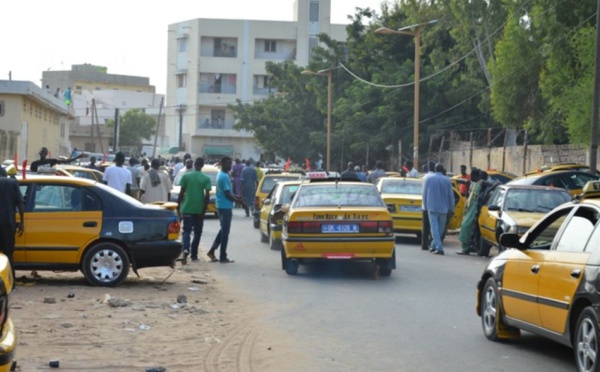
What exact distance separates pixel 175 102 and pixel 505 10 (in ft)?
180

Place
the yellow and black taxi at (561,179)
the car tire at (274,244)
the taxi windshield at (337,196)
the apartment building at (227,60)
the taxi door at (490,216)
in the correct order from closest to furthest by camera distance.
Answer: the taxi windshield at (337,196), the taxi door at (490,216), the car tire at (274,244), the yellow and black taxi at (561,179), the apartment building at (227,60)

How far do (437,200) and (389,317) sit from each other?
9177 millimetres

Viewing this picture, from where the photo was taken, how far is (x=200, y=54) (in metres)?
93.3

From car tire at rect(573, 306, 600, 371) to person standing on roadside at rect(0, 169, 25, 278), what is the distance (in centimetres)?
724

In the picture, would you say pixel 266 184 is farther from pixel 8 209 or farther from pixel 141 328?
pixel 141 328

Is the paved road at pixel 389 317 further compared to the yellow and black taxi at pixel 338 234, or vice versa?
the yellow and black taxi at pixel 338 234

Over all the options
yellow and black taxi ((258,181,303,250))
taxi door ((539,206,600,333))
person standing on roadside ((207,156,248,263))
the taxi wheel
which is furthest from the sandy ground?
yellow and black taxi ((258,181,303,250))

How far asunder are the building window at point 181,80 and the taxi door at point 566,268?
87898 millimetres

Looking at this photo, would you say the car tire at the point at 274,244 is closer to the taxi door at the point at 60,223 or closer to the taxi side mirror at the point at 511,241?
the taxi door at the point at 60,223

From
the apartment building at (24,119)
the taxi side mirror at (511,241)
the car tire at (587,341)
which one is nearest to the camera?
the car tire at (587,341)

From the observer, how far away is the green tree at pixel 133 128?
364 feet

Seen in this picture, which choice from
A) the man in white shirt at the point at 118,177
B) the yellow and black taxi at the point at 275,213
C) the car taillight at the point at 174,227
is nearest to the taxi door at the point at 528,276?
the car taillight at the point at 174,227

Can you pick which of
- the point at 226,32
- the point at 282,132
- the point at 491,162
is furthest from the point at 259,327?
the point at 226,32

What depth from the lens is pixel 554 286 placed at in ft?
29.1
